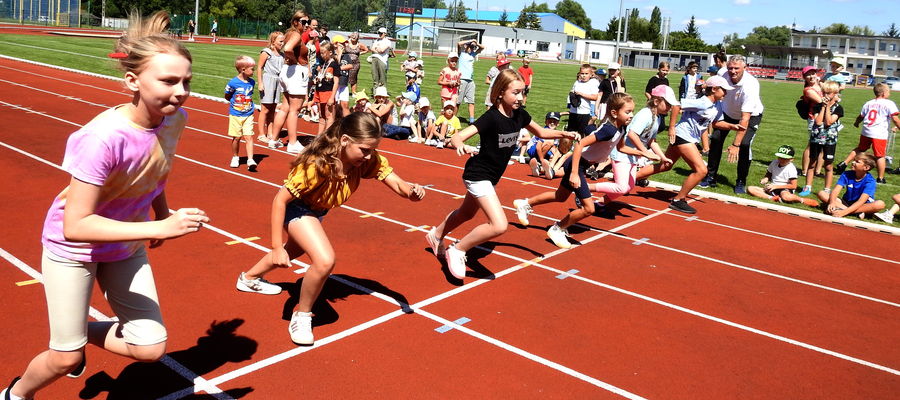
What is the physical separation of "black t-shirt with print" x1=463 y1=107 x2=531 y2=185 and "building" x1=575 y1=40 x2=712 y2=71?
301 feet

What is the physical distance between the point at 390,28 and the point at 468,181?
81.8 m

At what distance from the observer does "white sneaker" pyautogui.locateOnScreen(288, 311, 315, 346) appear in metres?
4.52

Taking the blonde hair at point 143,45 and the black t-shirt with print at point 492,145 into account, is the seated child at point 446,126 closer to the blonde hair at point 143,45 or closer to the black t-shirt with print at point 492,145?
the black t-shirt with print at point 492,145

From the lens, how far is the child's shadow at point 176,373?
A: 152 inches

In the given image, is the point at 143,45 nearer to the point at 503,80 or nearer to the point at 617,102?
the point at 503,80

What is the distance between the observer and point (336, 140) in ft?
14.5

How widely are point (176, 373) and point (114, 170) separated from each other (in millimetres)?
1737

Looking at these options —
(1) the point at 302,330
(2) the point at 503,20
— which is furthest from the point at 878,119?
(2) the point at 503,20

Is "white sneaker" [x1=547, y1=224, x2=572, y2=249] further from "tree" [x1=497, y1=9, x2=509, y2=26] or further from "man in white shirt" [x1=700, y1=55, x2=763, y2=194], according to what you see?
"tree" [x1=497, y1=9, x2=509, y2=26]

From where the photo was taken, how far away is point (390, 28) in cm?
8481

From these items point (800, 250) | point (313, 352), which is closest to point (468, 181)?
point (313, 352)

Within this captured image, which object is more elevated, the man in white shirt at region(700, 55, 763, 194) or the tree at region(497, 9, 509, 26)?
the tree at region(497, 9, 509, 26)

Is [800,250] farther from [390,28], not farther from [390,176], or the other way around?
[390,28]

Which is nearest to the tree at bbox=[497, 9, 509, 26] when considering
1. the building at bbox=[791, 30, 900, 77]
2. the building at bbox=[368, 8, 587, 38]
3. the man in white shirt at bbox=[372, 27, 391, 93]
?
the building at bbox=[368, 8, 587, 38]
